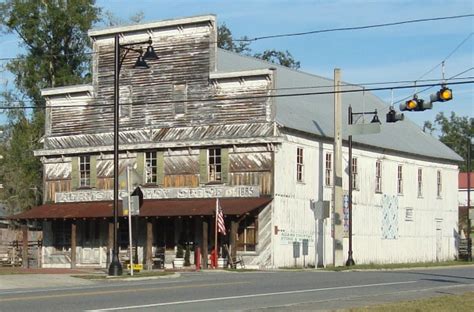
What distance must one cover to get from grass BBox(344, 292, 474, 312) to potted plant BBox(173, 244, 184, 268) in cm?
2430

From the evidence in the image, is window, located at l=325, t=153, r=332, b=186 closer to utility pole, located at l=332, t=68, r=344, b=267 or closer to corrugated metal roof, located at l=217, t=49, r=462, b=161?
corrugated metal roof, located at l=217, t=49, r=462, b=161

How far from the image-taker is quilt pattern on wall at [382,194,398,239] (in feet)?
170

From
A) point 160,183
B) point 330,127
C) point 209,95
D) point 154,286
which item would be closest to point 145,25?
point 209,95

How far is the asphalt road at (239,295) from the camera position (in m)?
18.9

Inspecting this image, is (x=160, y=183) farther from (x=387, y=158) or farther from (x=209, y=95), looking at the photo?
(x=387, y=158)

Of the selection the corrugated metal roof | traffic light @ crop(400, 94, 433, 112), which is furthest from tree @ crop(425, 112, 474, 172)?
traffic light @ crop(400, 94, 433, 112)

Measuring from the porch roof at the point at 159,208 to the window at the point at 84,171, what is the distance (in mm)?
1089

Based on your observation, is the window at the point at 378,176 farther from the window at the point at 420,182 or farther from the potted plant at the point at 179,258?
the potted plant at the point at 179,258

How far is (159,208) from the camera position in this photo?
43.6m

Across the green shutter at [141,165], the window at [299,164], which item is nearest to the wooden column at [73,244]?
the green shutter at [141,165]

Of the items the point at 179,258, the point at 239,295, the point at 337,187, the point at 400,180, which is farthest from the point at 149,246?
the point at 239,295

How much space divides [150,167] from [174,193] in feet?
6.73

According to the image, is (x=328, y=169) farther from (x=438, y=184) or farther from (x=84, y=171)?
(x=438, y=184)

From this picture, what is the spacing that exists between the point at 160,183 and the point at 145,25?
7777 mm
